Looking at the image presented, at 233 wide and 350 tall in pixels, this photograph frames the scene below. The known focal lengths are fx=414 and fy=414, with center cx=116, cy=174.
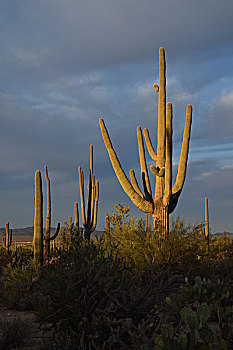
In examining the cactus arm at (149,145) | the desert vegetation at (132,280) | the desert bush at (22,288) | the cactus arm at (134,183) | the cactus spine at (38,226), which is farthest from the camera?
the cactus arm at (149,145)

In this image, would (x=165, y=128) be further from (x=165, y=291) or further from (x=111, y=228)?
(x=165, y=291)

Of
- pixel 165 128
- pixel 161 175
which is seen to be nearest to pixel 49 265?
pixel 161 175

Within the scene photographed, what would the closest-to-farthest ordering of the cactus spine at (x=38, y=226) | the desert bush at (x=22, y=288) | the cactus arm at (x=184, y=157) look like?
Answer: 1. the desert bush at (x=22, y=288)
2. the cactus spine at (x=38, y=226)
3. the cactus arm at (x=184, y=157)

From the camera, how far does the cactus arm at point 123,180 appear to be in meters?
15.0

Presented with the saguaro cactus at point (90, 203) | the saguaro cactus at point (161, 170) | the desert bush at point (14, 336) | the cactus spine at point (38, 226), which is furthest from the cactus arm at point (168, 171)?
the desert bush at point (14, 336)

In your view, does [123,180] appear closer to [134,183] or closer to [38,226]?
[134,183]

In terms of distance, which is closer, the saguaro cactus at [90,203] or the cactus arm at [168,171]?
the cactus arm at [168,171]

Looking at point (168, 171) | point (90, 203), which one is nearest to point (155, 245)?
point (168, 171)

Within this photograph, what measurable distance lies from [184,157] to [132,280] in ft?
32.6

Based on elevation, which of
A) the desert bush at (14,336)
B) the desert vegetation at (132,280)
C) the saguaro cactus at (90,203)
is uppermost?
the saguaro cactus at (90,203)

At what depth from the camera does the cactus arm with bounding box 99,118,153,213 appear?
15.0 meters

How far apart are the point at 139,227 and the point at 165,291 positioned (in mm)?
6824

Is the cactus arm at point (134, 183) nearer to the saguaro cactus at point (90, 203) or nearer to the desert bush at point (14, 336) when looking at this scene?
the saguaro cactus at point (90, 203)

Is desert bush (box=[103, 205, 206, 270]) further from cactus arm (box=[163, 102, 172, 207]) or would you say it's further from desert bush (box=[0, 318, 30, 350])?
desert bush (box=[0, 318, 30, 350])
